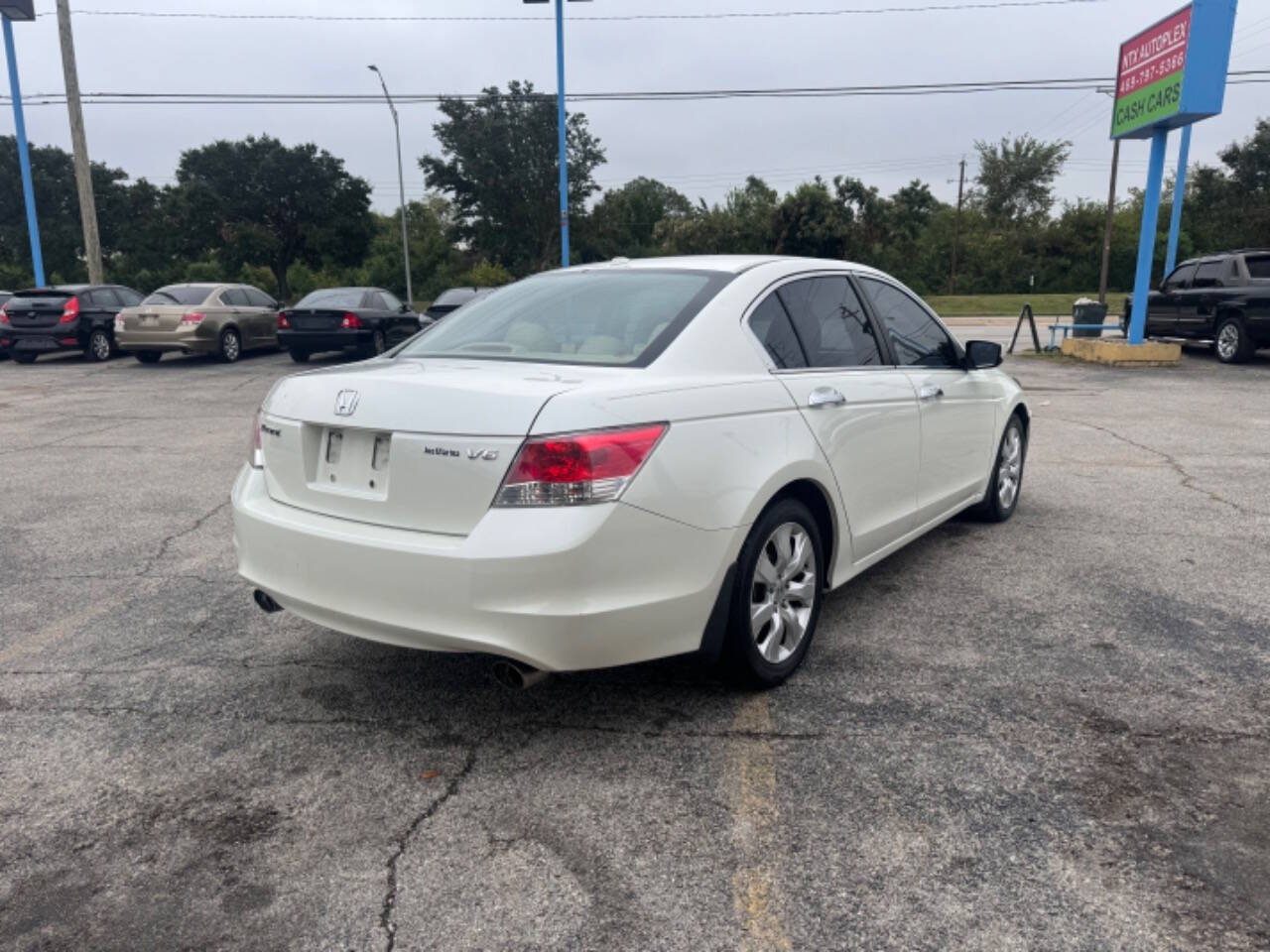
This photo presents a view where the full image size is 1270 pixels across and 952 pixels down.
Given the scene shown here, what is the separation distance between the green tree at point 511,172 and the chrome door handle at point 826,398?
5328 centimetres

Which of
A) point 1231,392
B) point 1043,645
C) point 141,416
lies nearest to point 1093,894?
point 1043,645

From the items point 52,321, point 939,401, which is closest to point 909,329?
point 939,401

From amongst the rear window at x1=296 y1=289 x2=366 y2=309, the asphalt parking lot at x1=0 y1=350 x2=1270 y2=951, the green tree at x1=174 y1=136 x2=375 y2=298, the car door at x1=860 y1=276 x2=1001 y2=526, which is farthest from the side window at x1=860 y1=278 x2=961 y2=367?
the green tree at x1=174 y1=136 x2=375 y2=298

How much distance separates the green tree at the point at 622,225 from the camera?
59312mm

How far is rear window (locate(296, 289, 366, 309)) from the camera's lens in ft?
57.8

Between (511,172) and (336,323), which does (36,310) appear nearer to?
(336,323)

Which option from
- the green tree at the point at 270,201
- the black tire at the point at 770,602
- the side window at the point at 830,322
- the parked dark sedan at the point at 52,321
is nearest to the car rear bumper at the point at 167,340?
the parked dark sedan at the point at 52,321

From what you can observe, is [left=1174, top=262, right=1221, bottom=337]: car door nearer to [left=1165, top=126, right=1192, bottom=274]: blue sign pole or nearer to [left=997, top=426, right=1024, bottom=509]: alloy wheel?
[left=1165, top=126, right=1192, bottom=274]: blue sign pole

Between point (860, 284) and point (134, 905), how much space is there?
3714 mm

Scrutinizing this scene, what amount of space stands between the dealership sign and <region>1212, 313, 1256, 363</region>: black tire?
343 centimetres

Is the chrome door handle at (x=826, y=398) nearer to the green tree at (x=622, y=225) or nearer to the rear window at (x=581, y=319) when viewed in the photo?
the rear window at (x=581, y=319)

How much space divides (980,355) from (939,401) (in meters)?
0.64

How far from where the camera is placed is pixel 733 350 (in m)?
3.51

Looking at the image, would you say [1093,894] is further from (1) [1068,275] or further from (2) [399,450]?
(1) [1068,275]
